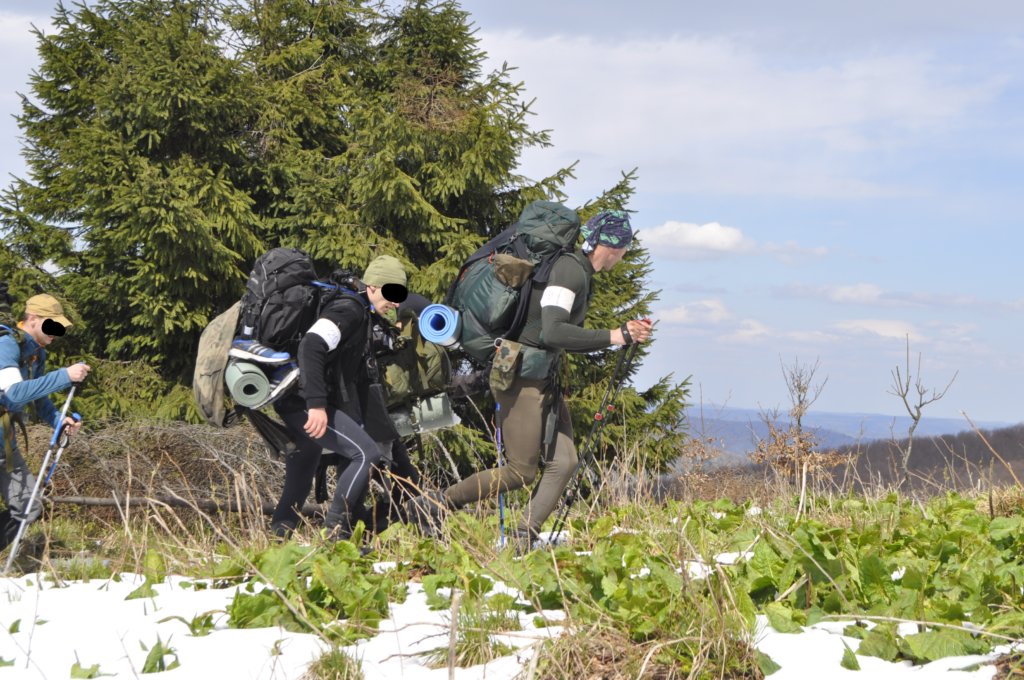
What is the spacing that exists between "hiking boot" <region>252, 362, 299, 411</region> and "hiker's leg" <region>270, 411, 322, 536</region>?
0.33 m

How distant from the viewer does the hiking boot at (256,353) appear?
17.1ft

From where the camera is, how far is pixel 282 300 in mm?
5266

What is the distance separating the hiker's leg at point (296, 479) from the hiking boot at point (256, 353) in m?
0.47

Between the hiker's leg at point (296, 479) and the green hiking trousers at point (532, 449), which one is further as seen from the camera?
the hiker's leg at point (296, 479)

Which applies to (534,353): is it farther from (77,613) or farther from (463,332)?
(77,613)

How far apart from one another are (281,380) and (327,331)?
0.40 meters

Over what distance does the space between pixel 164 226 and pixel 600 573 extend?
1118cm

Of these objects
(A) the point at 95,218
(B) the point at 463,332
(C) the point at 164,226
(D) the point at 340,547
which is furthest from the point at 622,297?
(D) the point at 340,547

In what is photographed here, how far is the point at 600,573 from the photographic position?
11.8 feet

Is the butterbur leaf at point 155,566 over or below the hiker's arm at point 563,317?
below

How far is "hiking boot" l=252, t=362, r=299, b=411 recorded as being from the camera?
5188mm

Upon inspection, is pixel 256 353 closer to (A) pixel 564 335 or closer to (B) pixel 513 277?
(B) pixel 513 277

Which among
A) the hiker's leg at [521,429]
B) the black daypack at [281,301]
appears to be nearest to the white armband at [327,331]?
the black daypack at [281,301]

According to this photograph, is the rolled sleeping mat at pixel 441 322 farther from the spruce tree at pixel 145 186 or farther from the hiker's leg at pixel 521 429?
the spruce tree at pixel 145 186
